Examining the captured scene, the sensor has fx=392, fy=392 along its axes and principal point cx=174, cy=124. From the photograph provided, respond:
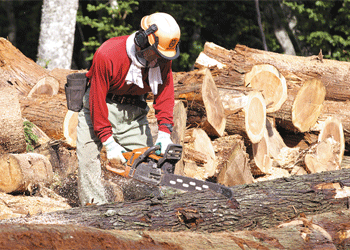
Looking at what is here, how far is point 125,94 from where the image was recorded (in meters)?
3.56

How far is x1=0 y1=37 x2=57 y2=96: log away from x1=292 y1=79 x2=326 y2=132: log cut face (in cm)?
389

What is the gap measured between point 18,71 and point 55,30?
249 cm

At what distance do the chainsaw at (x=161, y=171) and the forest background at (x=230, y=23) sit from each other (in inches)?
342

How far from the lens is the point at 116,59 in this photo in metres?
3.20

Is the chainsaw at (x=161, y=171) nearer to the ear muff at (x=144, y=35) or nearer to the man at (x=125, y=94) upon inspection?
the man at (x=125, y=94)

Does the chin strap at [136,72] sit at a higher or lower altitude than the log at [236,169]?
higher

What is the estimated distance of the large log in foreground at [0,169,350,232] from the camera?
A: 265 cm

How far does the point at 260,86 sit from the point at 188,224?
147 inches

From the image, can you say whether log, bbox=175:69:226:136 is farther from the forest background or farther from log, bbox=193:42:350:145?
the forest background

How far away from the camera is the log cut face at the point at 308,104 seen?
608 centimetres

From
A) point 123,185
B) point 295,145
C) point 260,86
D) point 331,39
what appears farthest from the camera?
point 331,39

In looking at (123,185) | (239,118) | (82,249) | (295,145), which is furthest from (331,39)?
(82,249)

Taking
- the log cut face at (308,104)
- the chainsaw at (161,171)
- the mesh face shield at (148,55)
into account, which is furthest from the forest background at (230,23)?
the chainsaw at (161,171)

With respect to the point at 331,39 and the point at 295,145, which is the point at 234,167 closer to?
the point at 295,145
